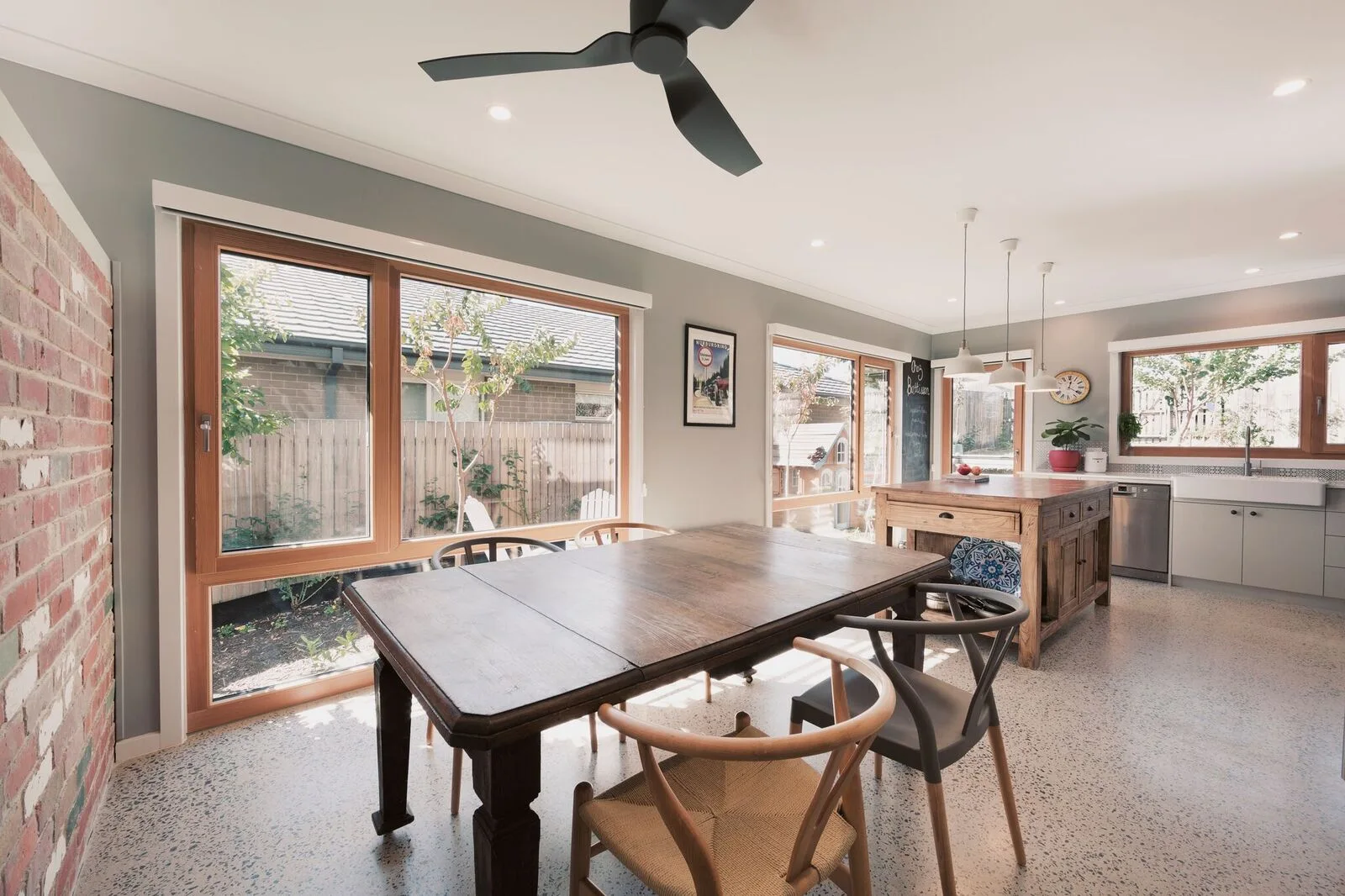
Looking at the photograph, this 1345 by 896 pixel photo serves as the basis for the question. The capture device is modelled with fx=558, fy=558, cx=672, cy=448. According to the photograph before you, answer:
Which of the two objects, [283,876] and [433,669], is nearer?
[433,669]

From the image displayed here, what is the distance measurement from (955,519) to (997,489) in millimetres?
414

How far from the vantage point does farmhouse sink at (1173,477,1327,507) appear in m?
3.90

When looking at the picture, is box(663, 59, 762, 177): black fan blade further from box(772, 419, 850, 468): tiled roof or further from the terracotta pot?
the terracotta pot

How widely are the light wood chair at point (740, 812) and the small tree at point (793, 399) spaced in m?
3.60

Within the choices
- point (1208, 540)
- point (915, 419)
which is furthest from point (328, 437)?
point (1208, 540)

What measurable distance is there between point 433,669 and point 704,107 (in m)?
1.61

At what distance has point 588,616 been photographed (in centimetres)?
136

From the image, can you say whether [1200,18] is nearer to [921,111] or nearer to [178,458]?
[921,111]

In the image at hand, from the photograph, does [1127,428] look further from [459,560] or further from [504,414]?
[459,560]

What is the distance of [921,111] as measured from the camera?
86.2 inches

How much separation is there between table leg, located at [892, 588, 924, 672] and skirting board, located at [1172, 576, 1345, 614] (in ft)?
13.5

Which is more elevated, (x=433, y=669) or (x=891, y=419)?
(x=891, y=419)

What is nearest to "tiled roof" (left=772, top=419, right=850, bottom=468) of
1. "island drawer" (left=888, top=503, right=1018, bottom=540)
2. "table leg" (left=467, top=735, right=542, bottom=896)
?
"island drawer" (left=888, top=503, right=1018, bottom=540)

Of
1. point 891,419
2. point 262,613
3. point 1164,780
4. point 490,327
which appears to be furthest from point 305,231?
point 891,419
